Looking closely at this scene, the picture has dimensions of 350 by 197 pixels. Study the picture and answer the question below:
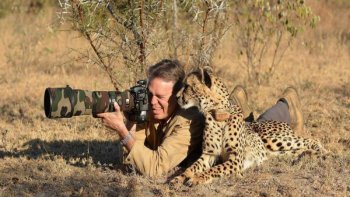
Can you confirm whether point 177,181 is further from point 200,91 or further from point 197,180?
point 200,91

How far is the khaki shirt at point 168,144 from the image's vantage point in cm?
513

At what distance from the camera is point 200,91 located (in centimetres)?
514

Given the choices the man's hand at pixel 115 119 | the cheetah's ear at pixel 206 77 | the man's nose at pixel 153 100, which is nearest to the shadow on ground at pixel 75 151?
the man's nose at pixel 153 100

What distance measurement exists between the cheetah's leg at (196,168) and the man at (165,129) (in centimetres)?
17

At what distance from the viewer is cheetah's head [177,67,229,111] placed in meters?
5.13

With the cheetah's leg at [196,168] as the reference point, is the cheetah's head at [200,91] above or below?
above

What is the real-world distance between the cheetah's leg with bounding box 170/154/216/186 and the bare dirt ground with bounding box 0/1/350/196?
112 mm

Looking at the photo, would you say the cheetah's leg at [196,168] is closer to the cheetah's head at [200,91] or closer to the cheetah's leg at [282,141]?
the cheetah's head at [200,91]

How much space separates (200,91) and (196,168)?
0.59 metres

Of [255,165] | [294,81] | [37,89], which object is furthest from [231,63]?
[255,165]

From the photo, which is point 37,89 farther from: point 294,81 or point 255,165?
point 255,165


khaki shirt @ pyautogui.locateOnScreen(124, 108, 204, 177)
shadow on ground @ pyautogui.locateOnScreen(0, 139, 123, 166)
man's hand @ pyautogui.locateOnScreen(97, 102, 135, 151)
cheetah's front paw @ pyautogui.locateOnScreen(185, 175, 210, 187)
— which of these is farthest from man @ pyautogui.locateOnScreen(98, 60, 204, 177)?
shadow on ground @ pyautogui.locateOnScreen(0, 139, 123, 166)

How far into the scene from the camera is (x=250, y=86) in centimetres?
1055

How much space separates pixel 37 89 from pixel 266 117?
174 inches
